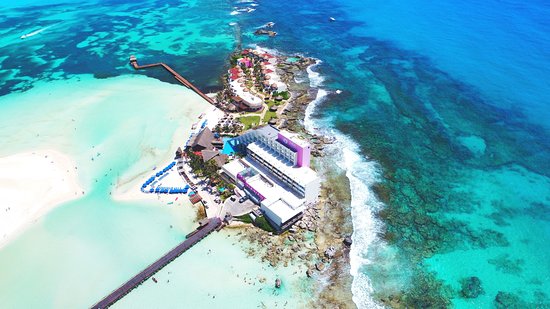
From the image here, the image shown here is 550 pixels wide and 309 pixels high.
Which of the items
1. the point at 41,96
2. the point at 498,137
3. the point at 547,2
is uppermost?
the point at 547,2

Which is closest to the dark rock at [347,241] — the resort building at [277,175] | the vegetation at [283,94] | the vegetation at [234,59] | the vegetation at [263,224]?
the resort building at [277,175]

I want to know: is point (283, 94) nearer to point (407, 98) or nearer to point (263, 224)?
point (407, 98)

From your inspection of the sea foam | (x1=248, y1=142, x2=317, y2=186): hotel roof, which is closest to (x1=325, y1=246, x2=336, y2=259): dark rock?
the sea foam

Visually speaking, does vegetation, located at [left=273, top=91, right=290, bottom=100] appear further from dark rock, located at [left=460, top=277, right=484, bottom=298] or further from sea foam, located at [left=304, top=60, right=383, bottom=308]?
dark rock, located at [left=460, top=277, right=484, bottom=298]

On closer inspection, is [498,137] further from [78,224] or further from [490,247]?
[78,224]

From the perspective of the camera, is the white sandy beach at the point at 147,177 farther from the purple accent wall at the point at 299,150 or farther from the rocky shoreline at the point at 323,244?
the purple accent wall at the point at 299,150

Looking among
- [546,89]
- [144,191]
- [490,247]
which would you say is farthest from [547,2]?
[144,191]
